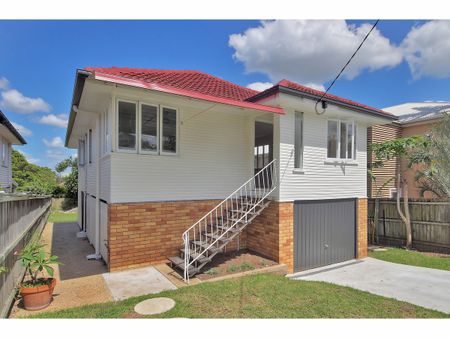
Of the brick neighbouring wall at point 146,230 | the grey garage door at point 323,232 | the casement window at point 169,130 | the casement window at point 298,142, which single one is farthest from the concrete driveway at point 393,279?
the casement window at point 169,130

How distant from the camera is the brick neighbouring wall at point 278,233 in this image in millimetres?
6949

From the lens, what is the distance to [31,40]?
624 centimetres

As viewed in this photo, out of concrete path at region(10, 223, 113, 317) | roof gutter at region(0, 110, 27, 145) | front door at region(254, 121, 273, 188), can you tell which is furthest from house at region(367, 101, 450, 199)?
roof gutter at region(0, 110, 27, 145)

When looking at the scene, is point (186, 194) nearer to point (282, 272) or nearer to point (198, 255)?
point (198, 255)

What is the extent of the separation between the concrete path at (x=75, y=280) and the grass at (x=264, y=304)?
1.24 ft

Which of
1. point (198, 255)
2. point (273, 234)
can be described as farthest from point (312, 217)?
point (198, 255)

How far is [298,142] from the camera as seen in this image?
755 cm

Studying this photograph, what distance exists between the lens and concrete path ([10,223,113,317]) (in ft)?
14.6

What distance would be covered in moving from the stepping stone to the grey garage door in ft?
13.3

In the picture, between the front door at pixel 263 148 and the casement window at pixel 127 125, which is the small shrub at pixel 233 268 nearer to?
Answer: the casement window at pixel 127 125

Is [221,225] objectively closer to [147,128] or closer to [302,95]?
[147,128]

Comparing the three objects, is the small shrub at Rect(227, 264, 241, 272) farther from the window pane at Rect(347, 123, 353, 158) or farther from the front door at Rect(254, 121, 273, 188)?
the window pane at Rect(347, 123, 353, 158)
